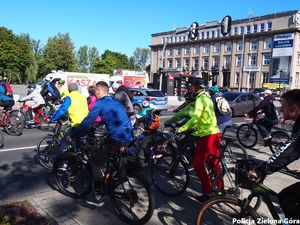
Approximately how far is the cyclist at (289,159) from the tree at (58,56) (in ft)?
238

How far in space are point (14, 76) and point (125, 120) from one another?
251 ft

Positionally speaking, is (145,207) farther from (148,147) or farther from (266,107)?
(266,107)

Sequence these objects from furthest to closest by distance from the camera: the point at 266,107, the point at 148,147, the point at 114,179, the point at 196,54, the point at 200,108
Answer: the point at 196,54 < the point at 266,107 < the point at 148,147 < the point at 200,108 < the point at 114,179

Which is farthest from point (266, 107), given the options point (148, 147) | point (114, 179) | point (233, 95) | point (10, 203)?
point (233, 95)

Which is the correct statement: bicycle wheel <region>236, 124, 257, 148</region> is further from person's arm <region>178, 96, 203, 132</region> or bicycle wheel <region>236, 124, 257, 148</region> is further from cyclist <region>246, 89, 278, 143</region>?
person's arm <region>178, 96, 203, 132</region>

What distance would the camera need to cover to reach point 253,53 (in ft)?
222

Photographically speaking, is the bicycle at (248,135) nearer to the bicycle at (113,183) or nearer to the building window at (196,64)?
the bicycle at (113,183)

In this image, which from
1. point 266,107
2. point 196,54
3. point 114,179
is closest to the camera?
point 114,179

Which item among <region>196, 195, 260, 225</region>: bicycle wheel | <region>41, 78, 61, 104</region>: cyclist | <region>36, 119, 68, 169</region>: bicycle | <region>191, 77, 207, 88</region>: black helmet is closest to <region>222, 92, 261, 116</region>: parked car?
<region>41, 78, 61, 104</region>: cyclist

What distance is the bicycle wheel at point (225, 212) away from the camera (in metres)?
3.39

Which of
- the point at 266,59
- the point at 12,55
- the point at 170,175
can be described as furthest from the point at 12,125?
the point at 12,55

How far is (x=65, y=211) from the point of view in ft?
15.2

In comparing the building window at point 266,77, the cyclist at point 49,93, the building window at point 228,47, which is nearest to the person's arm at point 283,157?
the cyclist at point 49,93

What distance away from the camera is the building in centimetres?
6159
